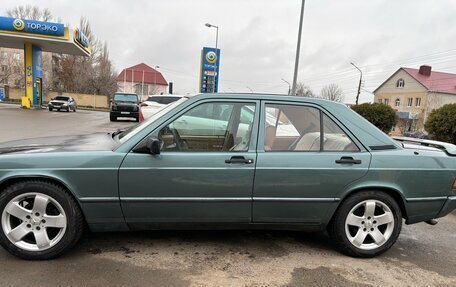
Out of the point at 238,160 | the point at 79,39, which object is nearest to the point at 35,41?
the point at 79,39

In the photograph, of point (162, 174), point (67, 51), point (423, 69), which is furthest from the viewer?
point (423, 69)

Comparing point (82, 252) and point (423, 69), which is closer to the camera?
point (82, 252)

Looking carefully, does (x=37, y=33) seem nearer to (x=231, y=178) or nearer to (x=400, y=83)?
(x=231, y=178)

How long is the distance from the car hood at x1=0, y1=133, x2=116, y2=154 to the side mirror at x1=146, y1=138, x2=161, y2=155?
410 mm

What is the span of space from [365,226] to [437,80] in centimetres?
6000

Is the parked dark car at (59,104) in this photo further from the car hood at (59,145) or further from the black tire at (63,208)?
the black tire at (63,208)

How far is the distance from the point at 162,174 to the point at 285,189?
1.16 meters

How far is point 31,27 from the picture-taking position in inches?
967

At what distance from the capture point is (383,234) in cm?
355

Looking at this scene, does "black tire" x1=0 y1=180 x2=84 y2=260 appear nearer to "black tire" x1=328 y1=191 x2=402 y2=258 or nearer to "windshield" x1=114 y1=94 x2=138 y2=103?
"black tire" x1=328 y1=191 x2=402 y2=258

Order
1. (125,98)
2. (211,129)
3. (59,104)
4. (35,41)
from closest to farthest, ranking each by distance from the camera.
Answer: (211,129)
(125,98)
(35,41)
(59,104)

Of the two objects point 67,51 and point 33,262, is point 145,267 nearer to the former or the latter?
point 33,262


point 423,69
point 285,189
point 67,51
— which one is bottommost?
point 285,189

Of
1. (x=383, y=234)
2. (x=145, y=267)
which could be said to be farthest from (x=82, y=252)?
(x=383, y=234)
